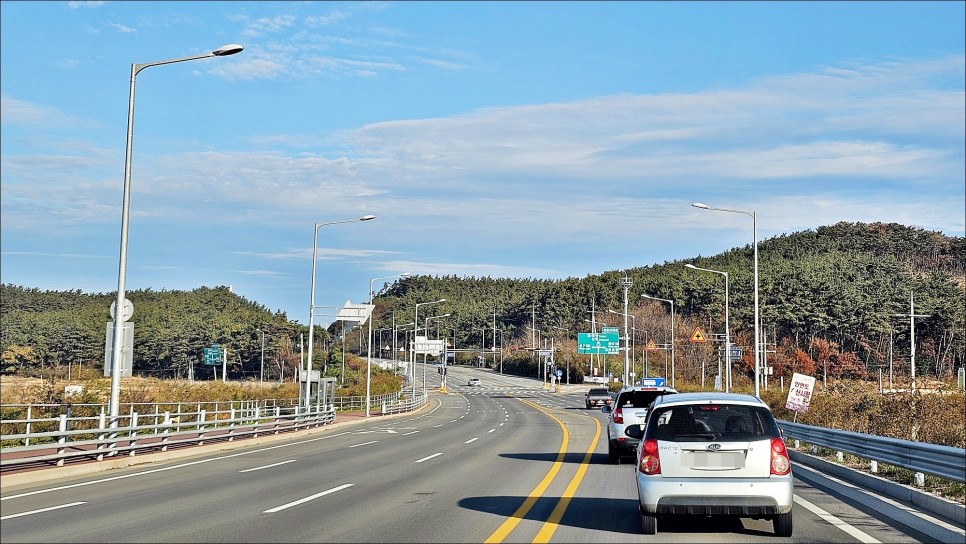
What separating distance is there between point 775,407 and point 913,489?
81.6ft

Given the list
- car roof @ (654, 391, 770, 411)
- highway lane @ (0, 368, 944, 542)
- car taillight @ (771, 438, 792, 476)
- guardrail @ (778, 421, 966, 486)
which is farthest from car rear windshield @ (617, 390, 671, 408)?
car taillight @ (771, 438, 792, 476)

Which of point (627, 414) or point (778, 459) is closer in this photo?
point (778, 459)

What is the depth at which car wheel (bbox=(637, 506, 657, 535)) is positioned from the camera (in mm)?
10742

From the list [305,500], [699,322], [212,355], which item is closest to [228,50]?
[305,500]

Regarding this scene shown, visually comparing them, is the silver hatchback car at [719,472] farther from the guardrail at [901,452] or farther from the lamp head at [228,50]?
the lamp head at [228,50]

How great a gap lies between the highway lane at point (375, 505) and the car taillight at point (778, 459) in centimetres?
98

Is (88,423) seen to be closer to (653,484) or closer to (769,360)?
(653,484)

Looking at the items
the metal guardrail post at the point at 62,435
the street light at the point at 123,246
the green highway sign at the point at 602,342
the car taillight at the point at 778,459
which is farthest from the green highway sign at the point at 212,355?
the car taillight at the point at 778,459

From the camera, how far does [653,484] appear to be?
10430 mm

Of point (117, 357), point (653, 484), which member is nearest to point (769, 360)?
point (117, 357)

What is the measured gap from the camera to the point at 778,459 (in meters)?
10.3

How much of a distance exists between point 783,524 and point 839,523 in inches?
76.8

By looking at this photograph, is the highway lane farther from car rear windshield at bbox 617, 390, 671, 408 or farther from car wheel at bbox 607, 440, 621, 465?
car rear windshield at bbox 617, 390, 671, 408

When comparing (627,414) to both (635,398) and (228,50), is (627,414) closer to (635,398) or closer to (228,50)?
(635,398)
